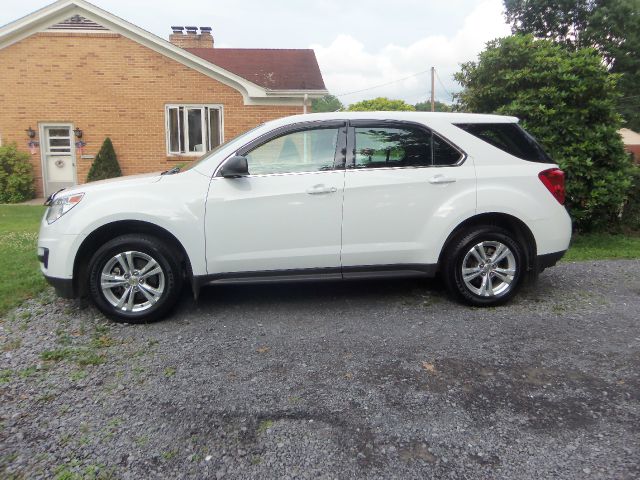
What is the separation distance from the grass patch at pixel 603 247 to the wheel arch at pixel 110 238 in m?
5.06

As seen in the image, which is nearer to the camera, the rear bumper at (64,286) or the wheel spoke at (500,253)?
the rear bumper at (64,286)

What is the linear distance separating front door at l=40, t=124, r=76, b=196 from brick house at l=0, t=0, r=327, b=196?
3 centimetres

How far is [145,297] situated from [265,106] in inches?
461

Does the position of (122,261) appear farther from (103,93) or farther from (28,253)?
(103,93)

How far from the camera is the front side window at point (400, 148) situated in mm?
4590

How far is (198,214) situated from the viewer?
4.30m

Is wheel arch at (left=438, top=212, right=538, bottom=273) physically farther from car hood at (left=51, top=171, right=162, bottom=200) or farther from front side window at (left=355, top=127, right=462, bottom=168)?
car hood at (left=51, top=171, right=162, bottom=200)

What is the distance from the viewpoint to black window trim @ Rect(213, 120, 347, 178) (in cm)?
447

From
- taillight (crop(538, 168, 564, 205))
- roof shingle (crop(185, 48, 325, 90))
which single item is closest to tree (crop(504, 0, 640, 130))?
roof shingle (crop(185, 48, 325, 90))

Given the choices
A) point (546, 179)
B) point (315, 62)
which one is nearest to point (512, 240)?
point (546, 179)

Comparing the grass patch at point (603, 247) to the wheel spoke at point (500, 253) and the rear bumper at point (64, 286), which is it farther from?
the rear bumper at point (64, 286)

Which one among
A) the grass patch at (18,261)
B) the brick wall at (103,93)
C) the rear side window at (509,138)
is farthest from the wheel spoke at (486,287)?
the brick wall at (103,93)

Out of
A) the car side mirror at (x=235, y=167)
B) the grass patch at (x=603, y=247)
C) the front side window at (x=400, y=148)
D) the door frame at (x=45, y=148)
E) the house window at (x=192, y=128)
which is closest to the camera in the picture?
the car side mirror at (x=235, y=167)

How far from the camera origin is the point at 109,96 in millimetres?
14633
